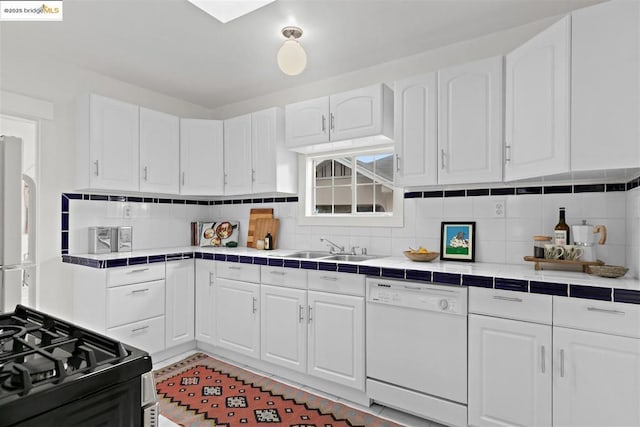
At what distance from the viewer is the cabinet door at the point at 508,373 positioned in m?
1.82

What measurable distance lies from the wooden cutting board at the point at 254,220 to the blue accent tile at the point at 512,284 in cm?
234

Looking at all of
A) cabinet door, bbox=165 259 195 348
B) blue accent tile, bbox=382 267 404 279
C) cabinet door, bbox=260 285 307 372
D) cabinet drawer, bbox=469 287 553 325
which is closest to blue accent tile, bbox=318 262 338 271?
cabinet door, bbox=260 285 307 372

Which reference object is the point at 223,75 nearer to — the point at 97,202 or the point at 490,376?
the point at 97,202

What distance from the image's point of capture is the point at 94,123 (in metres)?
2.99

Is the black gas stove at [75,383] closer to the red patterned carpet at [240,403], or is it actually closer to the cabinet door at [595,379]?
the red patterned carpet at [240,403]

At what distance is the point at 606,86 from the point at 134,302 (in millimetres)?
3458

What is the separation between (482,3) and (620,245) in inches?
66.9

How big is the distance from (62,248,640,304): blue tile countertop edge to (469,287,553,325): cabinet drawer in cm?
3

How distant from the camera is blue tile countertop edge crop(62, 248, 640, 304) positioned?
168 centimetres

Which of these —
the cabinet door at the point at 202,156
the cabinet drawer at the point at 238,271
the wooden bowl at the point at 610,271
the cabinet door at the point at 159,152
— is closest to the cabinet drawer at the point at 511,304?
the wooden bowl at the point at 610,271

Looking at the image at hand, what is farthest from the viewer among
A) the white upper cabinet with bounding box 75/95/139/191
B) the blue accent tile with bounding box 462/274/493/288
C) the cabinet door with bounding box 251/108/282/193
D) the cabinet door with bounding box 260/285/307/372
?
the cabinet door with bounding box 251/108/282/193

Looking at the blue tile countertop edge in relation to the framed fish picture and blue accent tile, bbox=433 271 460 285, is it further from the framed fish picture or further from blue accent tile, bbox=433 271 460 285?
the framed fish picture

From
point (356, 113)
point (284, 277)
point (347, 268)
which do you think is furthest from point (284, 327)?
point (356, 113)

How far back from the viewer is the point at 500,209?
2.54 metres
